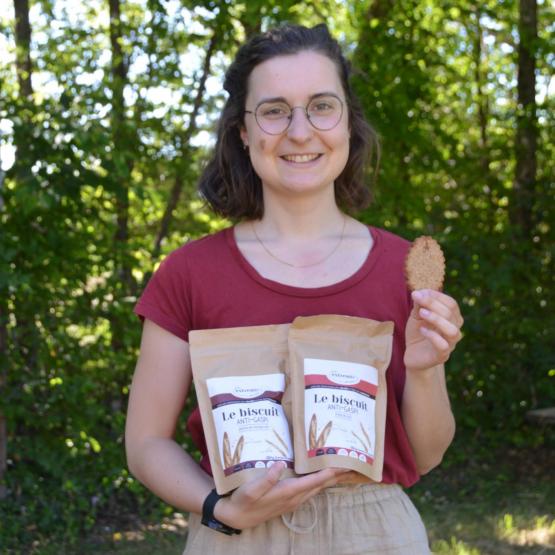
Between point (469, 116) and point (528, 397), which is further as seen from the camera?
point (469, 116)

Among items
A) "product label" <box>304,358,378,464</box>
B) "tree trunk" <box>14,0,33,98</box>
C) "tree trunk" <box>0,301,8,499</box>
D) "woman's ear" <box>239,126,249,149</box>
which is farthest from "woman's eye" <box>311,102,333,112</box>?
"tree trunk" <box>14,0,33,98</box>

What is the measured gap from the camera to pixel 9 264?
4.94 metres

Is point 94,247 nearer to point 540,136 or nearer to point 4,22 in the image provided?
point 4,22

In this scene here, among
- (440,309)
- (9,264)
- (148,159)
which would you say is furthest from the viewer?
(148,159)

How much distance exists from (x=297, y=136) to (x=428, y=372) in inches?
24.7

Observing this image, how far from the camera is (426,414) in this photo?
83.8 inches

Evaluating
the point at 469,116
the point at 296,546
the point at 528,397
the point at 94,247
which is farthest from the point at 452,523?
the point at 296,546

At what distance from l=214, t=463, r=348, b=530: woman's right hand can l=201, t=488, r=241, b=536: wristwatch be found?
0.04 feet

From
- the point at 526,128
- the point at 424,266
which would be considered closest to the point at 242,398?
the point at 424,266

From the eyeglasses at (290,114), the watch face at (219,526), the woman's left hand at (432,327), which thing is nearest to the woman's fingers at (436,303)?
the woman's left hand at (432,327)

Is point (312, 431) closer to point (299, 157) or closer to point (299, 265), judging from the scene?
point (299, 265)

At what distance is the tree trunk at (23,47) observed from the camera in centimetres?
561

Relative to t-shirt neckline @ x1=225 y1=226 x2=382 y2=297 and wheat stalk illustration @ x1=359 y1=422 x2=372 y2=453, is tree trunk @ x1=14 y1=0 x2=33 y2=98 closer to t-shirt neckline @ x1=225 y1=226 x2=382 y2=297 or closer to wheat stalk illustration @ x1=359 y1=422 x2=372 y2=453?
t-shirt neckline @ x1=225 y1=226 x2=382 y2=297

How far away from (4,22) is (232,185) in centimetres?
431
